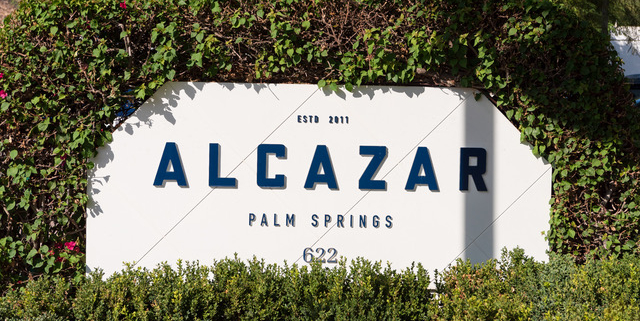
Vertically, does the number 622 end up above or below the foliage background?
below

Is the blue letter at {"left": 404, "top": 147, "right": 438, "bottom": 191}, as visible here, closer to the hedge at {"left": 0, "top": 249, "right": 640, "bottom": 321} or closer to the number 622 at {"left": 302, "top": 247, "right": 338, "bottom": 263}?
the hedge at {"left": 0, "top": 249, "right": 640, "bottom": 321}

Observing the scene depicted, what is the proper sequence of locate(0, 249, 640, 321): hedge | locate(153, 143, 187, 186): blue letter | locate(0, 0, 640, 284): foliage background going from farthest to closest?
locate(153, 143, 187, 186): blue letter, locate(0, 0, 640, 284): foliage background, locate(0, 249, 640, 321): hedge

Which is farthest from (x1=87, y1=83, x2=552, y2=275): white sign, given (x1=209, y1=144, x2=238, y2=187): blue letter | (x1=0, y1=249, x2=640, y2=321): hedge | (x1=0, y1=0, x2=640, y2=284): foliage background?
(x1=0, y1=249, x2=640, y2=321): hedge

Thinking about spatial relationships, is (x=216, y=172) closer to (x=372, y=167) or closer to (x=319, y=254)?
(x=319, y=254)

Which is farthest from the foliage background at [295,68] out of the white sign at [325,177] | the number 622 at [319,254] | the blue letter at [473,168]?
the number 622 at [319,254]

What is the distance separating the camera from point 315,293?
4.50 metres

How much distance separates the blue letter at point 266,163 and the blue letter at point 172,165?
66cm

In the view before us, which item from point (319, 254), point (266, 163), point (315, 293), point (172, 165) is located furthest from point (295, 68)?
point (315, 293)

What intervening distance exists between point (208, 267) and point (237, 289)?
2.03 ft

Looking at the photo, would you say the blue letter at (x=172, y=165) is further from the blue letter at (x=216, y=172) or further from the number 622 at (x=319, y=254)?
the number 622 at (x=319, y=254)

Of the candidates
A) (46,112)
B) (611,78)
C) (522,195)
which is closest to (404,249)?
(522,195)

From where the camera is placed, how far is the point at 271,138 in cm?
511

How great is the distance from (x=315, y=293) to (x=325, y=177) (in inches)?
41.2

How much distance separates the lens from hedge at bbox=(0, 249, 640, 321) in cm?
423
